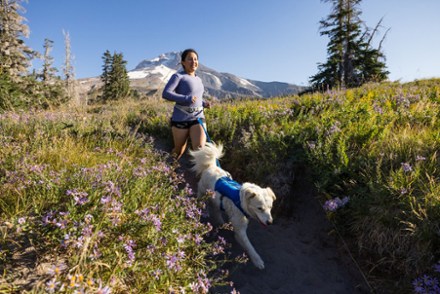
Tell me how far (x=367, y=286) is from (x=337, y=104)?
490cm

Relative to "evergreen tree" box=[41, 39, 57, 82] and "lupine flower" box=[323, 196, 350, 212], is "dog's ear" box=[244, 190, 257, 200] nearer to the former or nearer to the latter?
"lupine flower" box=[323, 196, 350, 212]

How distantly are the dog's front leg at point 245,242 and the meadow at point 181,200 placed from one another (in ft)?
0.90

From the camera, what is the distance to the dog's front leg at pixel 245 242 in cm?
388

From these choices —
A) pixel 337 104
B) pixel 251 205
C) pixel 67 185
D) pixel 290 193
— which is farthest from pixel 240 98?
pixel 67 185

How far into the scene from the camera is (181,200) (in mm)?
3646

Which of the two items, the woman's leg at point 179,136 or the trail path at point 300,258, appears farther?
the woman's leg at point 179,136

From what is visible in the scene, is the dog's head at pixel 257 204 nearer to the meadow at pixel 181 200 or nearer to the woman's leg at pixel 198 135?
the meadow at pixel 181 200

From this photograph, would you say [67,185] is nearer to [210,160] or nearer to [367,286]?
[210,160]

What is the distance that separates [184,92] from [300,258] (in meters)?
3.86

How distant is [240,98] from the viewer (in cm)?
1236

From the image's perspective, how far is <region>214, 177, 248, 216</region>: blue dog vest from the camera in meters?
4.09

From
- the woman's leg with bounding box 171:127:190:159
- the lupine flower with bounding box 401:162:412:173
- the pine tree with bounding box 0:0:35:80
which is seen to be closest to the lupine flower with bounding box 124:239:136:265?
the woman's leg with bounding box 171:127:190:159

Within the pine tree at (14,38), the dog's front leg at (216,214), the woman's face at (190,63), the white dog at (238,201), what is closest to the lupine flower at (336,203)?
the white dog at (238,201)

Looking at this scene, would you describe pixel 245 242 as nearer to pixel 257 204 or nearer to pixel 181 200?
pixel 257 204
